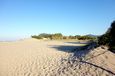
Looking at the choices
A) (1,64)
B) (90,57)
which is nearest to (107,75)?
(90,57)

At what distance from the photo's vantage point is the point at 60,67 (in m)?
11.6

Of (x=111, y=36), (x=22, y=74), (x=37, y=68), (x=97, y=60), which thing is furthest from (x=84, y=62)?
(x=111, y=36)

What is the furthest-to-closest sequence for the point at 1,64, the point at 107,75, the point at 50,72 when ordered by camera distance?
1. the point at 1,64
2. the point at 50,72
3. the point at 107,75

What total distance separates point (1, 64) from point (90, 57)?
20.5 feet

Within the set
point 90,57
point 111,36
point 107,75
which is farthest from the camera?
point 111,36

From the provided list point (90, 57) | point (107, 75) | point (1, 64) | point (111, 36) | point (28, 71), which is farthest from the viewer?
point (111, 36)

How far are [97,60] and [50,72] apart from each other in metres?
2.94

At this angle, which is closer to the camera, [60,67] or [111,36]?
[60,67]

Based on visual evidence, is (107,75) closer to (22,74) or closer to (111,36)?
(22,74)

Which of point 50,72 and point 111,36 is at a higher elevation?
point 111,36

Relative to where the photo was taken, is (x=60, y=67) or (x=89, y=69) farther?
(x=60, y=67)

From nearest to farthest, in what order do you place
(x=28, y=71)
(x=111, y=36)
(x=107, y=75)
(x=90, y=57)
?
(x=107, y=75), (x=28, y=71), (x=90, y=57), (x=111, y=36)

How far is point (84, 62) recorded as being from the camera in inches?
460

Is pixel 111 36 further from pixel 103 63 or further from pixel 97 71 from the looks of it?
pixel 97 71
